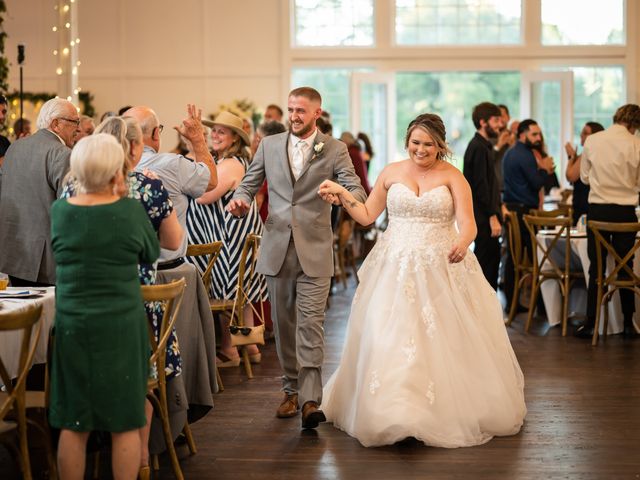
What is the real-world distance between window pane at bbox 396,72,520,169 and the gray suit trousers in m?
20.3

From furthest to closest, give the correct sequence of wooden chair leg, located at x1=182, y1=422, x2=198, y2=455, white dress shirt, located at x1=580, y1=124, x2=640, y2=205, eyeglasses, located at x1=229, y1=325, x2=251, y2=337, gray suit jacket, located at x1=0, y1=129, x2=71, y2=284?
1. white dress shirt, located at x1=580, y1=124, x2=640, y2=205
2. eyeglasses, located at x1=229, y1=325, x2=251, y2=337
3. gray suit jacket, located at x1=0, y1=129, x2=71, y2=284
4. wooden chair leg, located at x1=182, y1=422, x2=198, y2=455

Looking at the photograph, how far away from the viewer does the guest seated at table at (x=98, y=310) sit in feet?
11.5

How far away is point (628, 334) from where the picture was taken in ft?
26.8

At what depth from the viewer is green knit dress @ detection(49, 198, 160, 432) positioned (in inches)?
137

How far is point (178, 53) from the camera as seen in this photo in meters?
16.6

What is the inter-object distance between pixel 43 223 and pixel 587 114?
495 inches

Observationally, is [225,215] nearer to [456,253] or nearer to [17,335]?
[456,253]

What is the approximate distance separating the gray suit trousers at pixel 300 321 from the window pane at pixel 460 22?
466 inches

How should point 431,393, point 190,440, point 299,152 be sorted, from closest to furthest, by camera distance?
point 190,440, point 431,393, point 299,152

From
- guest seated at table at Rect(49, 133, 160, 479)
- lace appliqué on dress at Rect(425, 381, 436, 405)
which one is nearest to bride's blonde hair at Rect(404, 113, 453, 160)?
lace appliqué on dress at Rect(425, 381, 436, 405)

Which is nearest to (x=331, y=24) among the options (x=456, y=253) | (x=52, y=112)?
(x=52, y=112)

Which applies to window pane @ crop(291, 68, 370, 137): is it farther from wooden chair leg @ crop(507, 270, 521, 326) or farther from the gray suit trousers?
the gray suit trousers

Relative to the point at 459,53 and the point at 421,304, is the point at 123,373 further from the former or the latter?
the point at 459,53

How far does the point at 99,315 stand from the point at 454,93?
2302 cm
